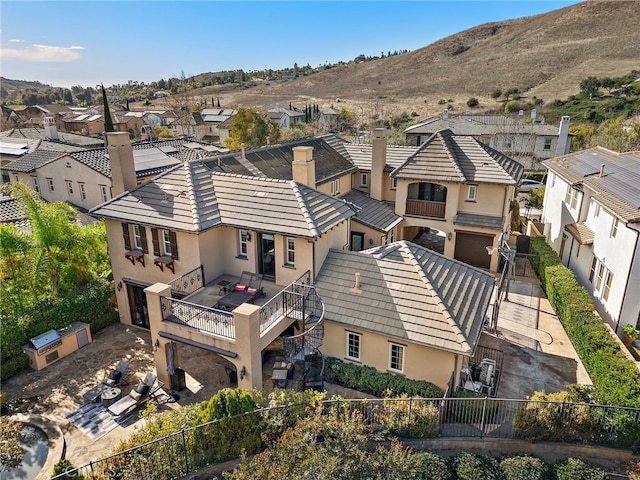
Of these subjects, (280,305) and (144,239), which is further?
(144,239)

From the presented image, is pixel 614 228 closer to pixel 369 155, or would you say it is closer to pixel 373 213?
pixel 373 213

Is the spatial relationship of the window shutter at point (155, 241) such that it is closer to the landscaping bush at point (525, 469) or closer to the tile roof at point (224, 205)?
the tile roof at point (224, 205)

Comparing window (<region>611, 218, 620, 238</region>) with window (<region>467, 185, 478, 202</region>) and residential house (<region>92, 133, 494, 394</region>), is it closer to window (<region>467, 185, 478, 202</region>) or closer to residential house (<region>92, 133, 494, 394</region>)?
residential house (<region>92, 133, 494, 394</region>)

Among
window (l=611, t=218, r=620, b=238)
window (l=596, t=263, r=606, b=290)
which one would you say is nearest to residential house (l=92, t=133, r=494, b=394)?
window (l=611, t=218, r=620, b=238)

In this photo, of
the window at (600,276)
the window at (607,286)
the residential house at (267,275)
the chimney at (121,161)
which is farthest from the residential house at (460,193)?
the chimney at (121,161)

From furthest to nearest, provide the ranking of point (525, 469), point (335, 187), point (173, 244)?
point (335, 187) < point (173, 244) < point (525, 469)

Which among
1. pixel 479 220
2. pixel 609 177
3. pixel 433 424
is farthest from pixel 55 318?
pixel 609 177

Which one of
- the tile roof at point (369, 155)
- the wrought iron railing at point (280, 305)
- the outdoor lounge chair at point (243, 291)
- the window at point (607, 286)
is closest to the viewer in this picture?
the wrought iron railing at point (280, 305)

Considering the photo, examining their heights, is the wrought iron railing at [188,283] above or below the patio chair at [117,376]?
above
